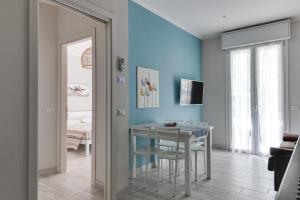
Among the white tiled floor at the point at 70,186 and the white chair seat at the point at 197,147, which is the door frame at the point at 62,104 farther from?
the white chair seat at the point at 197,147

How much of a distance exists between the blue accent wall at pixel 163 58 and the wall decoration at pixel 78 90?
3.44m

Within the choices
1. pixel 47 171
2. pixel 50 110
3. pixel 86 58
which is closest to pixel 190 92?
pixel 50 110

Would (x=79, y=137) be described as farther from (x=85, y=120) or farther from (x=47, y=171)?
(x=47, y=171)

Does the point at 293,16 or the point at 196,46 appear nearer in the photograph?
the point at 293,16

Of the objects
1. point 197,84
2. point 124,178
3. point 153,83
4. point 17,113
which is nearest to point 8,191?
point 17,113

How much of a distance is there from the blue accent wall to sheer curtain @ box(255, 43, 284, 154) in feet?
5.01

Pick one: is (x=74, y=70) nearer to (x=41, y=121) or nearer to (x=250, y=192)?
(x=41, y=121)

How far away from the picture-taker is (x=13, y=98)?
1717 millimetres

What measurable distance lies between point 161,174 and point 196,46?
361 centimetres

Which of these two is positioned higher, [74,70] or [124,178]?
[74,70]

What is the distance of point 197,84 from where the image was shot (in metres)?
5.19

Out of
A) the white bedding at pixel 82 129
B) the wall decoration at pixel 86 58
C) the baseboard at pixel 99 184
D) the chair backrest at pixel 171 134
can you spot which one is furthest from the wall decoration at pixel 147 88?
the wall decoration at pixel 86 58

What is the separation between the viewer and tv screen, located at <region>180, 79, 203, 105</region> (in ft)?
Result: 15.6

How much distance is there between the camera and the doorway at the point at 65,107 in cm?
296
